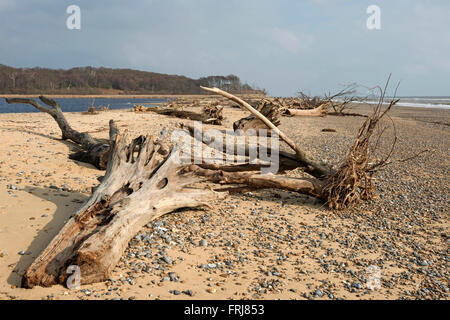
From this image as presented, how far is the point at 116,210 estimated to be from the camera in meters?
3.25

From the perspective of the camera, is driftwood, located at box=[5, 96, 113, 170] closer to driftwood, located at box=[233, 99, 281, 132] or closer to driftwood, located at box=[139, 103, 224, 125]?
driftwood, located at box=[233, 99, 281, 132]

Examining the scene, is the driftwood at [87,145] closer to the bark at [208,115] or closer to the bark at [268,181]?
the bark at [268,181]

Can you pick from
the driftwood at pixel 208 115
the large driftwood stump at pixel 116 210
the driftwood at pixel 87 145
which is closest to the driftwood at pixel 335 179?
the large driftwood stump at pixel 116 210

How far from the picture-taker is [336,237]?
3910 mm

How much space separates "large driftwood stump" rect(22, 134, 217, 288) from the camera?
264cm

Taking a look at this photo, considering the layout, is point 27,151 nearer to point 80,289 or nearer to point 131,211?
point 131,211

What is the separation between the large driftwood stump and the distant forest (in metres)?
48.3

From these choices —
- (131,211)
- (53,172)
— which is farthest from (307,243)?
(53,172)

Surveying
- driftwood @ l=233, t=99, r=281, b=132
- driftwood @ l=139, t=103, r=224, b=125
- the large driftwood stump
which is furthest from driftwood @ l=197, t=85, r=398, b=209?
driftwood @ l=139, t=103, r=224, b=125

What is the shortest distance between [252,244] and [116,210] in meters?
1.47

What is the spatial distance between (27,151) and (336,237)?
6.06 m

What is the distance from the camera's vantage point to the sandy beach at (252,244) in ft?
9.05

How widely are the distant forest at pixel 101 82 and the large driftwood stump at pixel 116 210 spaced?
4829 cm

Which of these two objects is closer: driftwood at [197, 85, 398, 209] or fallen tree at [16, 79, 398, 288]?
fallen tree at [16, 79, 398, 288]
